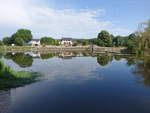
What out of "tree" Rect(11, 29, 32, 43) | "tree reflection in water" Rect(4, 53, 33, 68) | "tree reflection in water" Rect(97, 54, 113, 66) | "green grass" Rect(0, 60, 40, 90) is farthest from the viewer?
"tree" Rect(11, 29, 32, 43)

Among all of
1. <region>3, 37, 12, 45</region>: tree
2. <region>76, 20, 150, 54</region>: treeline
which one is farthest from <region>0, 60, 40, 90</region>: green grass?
<region>3, 37, 12, 45</region>: tree

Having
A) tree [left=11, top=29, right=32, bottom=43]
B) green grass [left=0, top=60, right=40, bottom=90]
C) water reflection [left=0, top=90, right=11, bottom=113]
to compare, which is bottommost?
water reflection [left=0, top=90, right=11, bottom=113]

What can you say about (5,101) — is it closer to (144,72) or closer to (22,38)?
(144,72)

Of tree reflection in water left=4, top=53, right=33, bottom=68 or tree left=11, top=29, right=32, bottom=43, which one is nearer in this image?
tree reflection in water left=4, top=53, right=33, bottom=68

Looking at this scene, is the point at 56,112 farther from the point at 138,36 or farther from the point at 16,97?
the point at 138,36

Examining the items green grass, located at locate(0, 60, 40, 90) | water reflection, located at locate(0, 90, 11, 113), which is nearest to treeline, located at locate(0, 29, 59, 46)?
green grass, located at locate(0, 60, 40, 90)

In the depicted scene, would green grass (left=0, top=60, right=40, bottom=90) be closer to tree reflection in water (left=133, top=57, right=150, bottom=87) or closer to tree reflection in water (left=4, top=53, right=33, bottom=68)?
tree reflection in water (left=4, top=53, right=33, bottom=68)

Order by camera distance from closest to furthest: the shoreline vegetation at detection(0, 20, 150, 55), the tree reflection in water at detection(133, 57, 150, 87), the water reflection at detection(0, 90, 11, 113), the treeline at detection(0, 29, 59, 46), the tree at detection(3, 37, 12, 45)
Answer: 1. the water reflection at detection(0, 90, 11, 113)
2. the tree reflection in water at detection(133, 57, 150, 87)
3. the shoreline vegetation at detection(0, 20, 150, 55)
4. the treeline at detection(0, 29, 59, 46)
5. the tree at detection(3, 37, 12, 45)

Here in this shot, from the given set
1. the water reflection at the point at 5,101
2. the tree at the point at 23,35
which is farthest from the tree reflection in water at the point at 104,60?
the tree at the point at 23,35

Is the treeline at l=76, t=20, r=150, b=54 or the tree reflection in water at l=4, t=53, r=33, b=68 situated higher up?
the treeline at l=76, t=20, r=150, b=54

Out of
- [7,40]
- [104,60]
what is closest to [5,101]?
[104,60]

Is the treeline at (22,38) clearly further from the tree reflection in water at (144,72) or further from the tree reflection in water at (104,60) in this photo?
the tree reflection in water at (144,72)

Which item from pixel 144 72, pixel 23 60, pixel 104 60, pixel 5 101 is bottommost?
pixel 5 101

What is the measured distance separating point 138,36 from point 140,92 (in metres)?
23.3
